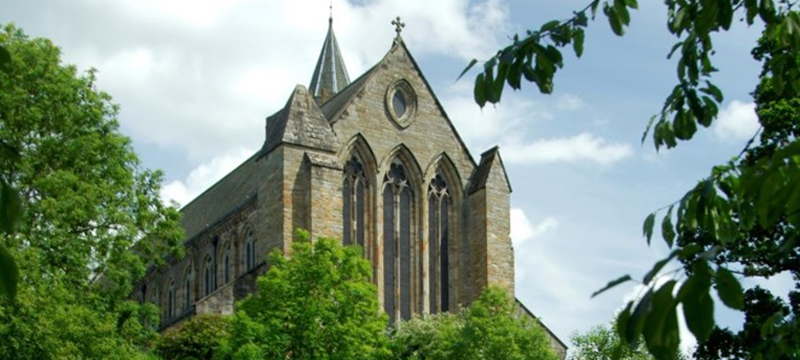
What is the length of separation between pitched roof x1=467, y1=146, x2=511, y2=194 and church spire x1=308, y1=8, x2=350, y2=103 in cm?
2338

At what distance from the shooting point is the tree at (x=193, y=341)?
3747 cm

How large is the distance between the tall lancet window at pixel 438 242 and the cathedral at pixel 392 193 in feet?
0.10

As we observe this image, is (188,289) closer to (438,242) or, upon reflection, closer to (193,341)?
(438,242)

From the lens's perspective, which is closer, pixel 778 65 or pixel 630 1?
pixel 630 1

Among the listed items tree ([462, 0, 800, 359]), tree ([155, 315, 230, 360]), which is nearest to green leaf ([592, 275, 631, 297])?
tree ([462, 0, 800, 359])

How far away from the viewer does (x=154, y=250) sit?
117 feet

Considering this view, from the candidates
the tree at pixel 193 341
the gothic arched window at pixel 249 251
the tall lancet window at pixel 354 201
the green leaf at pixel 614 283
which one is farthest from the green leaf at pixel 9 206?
the gothic arched window at pixel 249 251

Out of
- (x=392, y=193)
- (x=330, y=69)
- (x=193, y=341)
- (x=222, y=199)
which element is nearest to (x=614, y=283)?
(x=193, y=341)

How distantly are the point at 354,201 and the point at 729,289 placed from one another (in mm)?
40312

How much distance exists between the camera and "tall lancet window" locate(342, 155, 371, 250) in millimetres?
44781

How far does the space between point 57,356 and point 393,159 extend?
18.1 m

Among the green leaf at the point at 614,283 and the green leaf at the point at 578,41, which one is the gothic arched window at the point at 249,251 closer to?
the green leaf at the point at 578,41

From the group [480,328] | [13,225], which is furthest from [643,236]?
[480,328]

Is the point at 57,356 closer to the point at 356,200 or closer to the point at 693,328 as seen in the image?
the point at 356,200
